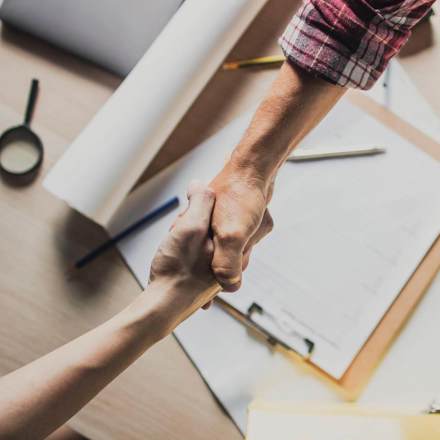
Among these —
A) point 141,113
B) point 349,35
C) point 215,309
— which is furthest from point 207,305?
point 349,35

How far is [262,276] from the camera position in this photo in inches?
30.1

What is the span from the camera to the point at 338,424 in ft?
2.18

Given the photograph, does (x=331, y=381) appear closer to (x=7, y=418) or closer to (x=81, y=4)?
(x=7, y=418)

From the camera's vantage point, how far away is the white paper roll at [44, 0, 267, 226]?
0.72 m

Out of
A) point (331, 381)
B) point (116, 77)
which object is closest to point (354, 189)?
point (331, 381)

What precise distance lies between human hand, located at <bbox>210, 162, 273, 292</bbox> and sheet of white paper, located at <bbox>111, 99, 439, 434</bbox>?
0.08 meters

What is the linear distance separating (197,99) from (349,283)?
0.34m

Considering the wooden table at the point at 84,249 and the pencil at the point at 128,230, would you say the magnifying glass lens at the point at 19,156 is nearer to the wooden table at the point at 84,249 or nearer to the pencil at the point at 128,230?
the wooden table at the point at 84,249

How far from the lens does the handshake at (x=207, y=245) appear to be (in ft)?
2.17

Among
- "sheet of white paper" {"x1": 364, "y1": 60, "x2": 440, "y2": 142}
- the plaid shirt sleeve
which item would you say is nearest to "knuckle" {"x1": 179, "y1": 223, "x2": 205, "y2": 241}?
the plaid shirt sleeve

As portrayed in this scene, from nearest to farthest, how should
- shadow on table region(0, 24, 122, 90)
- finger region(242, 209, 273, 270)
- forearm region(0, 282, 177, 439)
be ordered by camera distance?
forearm region(0, 282, 177, 439) → finger region(242, 209, 273, 270) → shadow on table region(0, 24, 122, 90)

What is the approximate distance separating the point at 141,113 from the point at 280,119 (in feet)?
0.60

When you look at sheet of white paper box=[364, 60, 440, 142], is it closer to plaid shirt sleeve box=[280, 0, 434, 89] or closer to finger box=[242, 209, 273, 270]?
plaid shirt sleeve box=[280, 0, 434, 89]

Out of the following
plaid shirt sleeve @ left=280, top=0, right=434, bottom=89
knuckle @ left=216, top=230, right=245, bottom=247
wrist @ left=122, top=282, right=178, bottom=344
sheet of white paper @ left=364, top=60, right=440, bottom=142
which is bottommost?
wrist @ left=122, top=282, right=178, bottom=344
